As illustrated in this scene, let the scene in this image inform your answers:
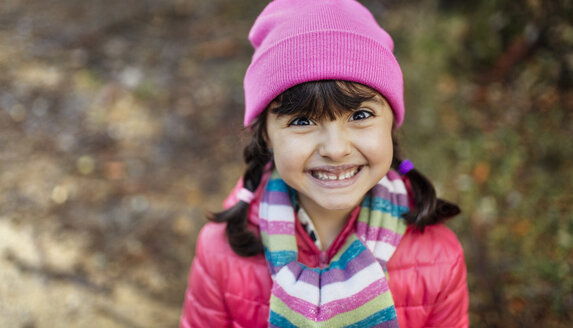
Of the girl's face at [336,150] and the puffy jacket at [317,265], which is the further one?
the puffy jacket at [317,265]

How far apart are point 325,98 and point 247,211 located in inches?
25.3

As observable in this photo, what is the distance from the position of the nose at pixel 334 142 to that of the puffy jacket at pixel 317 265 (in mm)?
383

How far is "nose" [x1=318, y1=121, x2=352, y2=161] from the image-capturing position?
4.82ft

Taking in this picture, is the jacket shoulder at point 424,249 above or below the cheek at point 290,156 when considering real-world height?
below

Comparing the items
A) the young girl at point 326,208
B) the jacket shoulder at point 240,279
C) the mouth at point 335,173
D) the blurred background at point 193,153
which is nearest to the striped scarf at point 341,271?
the young girl at point 326,208

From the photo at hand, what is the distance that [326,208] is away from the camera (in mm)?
1615

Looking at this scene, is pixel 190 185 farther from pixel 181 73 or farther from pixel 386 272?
pixel 386 272

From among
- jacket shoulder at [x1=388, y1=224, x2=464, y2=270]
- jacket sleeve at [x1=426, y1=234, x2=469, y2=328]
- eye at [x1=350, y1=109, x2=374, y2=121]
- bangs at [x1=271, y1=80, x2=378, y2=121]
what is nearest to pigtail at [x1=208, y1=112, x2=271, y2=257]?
bangs at [x1=271, y1=80, x2=378, y2=121]

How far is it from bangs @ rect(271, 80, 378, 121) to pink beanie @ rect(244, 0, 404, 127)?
0.03m

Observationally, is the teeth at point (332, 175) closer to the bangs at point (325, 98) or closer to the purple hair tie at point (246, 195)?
the bangs at point (325, 98)

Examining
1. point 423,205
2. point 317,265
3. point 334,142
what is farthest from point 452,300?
point 334,142

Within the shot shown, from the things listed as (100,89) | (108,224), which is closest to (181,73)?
(100,89)

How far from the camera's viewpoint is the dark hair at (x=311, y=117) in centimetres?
146

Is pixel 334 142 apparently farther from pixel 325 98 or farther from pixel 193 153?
pixel 193 153
